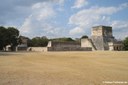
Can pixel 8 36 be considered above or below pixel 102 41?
above

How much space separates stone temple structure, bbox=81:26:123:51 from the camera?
82.9 m

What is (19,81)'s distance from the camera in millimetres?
10234

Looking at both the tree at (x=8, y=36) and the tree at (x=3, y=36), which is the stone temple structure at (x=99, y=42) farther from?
the tree at (x=3, y=36)

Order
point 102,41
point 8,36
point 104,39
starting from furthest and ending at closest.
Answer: point 104,39, point 102,41, point 8,36

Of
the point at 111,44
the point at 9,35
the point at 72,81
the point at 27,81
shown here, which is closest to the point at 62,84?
the point at 72,81

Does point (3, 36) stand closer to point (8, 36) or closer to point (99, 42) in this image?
point (8, 36)

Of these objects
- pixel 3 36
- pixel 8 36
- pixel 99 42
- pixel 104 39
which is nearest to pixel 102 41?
pixel 99 42

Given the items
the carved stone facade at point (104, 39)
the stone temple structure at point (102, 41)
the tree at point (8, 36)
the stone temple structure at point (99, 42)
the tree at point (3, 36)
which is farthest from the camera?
the stone temple structure at point (102, 41)

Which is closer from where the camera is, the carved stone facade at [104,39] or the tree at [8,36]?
the tree at [8,36]

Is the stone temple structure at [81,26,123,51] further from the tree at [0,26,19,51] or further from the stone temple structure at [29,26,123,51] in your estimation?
the tree at [0,26,19,51]

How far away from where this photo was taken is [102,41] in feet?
277

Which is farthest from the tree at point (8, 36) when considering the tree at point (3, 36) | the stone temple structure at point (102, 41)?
the stone temple structure at point (102, 41)

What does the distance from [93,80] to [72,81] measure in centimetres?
110

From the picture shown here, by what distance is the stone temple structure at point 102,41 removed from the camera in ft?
272
